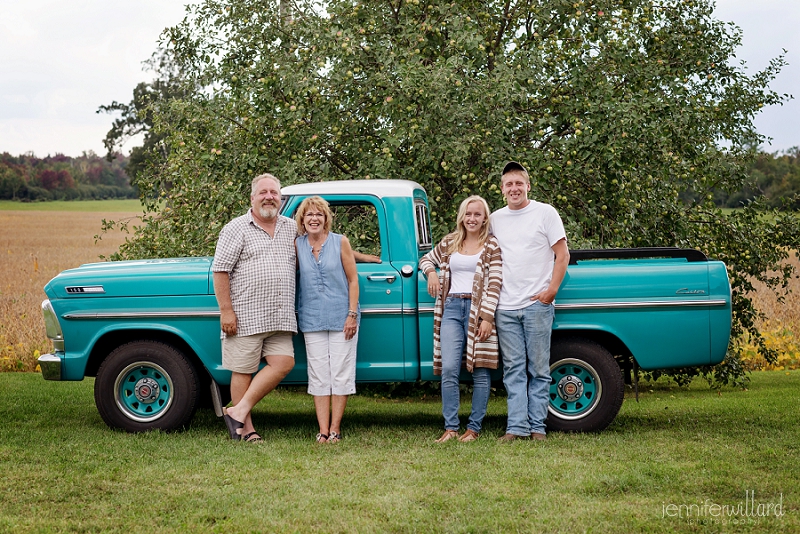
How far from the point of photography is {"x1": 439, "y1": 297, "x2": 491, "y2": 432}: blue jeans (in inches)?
258

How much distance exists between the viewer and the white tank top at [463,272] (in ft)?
21.6

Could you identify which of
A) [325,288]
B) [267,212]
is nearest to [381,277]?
[325,288]

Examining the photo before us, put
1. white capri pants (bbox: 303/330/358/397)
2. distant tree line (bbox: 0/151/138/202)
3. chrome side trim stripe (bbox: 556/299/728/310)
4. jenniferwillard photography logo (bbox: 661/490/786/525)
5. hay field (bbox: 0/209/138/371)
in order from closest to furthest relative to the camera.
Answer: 1. jenniferwillard photography logo (bbox: 661/490/786/525)
2. white capri pants (bbox: 303/330/358/397)
3. chrome side trim stripe (bbox: 556/299/728/310)
4. hay field (bbox: 0/209/138/371)
5. distant tree line (bbox: 0/151/138/202)

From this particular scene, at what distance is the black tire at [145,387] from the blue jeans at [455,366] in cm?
189

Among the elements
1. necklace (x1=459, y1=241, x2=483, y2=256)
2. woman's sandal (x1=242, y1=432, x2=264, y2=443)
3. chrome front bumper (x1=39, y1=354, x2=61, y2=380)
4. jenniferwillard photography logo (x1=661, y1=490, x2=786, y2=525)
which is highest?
necklace (x1=459, y1=241, x2=483, y2=256)

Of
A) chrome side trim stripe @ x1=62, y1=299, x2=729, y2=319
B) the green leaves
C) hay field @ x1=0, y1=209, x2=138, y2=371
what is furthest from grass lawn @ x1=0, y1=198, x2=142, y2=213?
chrome side trim stripe @ x1=62, y1=299, x2=729, y2=319

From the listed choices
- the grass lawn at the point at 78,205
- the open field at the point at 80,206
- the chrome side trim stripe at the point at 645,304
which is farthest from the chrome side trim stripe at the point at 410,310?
the open field at the point at 80,206

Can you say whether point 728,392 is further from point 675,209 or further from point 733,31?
point 733,31

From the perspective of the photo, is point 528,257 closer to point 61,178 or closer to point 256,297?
point 256,297

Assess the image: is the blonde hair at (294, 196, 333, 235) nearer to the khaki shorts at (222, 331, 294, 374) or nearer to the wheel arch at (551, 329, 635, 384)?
the khaki shorts at (222, 331, 294, 374)

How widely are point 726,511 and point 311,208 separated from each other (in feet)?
11.2

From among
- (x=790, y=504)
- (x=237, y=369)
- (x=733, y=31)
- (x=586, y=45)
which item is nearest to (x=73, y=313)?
(x=237, y=369)

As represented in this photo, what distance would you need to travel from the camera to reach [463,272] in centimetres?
658

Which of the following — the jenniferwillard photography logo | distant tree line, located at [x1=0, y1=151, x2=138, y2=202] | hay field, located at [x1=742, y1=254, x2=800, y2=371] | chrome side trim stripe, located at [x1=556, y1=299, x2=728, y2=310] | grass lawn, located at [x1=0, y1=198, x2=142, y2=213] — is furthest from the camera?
grass lawn, located at [x1=0, y1=198, x2=142, y2=213]
